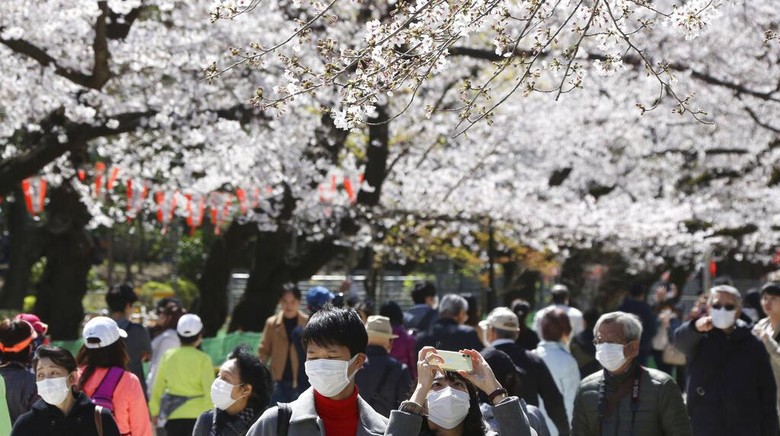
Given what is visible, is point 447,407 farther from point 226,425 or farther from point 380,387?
point 380,387

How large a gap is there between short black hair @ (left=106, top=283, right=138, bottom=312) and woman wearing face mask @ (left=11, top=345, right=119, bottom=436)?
398cm

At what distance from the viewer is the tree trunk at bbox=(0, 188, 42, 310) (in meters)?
30.2

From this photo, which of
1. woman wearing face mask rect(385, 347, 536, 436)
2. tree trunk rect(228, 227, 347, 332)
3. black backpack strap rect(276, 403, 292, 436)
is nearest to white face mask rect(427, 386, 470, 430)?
woman wearing face mask rect(385, 347, 536, 436)

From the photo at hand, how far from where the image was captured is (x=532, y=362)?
7.43 meters

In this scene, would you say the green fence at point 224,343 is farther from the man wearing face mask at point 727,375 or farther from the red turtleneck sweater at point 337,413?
the red turtleneck sweater at point 337,413

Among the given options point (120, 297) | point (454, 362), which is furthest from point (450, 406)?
point (120, 297)

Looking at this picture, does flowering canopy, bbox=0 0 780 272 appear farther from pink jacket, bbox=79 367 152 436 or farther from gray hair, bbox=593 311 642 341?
pink jacket, bbox=79 367 152 436

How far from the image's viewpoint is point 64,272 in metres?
16.9

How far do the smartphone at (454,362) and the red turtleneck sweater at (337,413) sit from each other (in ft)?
1.51

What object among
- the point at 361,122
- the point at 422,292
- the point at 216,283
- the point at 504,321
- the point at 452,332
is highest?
the point at 361,122

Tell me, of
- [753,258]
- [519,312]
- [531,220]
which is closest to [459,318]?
[519,312]

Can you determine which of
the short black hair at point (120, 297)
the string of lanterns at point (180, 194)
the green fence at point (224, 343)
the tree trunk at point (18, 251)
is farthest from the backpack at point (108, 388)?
the tree trunk at point (18, 251)

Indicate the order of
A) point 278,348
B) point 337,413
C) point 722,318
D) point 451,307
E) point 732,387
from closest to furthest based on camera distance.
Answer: point 337,413 < point 732,387 < point 722,318 < point 451,307 < point 278,348

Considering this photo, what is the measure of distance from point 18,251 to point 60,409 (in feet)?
86.8
